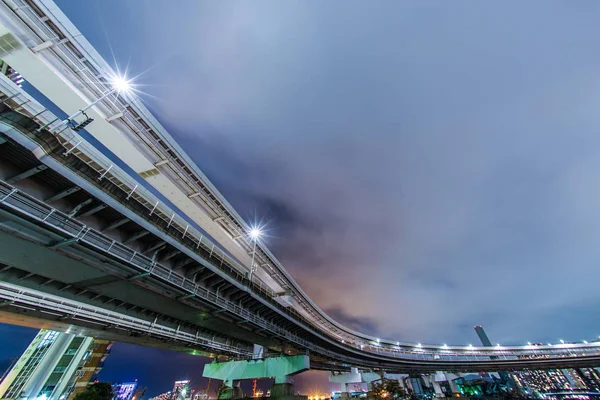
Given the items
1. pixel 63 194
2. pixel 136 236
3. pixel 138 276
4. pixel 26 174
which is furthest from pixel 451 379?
pixel 26 174

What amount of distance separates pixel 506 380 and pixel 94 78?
15737 cm

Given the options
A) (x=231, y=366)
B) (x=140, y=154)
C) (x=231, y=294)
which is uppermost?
(x=140, y=154)

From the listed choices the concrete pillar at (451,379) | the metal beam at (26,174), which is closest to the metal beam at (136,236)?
the metal beam at (26,174)

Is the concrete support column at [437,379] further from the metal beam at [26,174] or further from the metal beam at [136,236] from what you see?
the metal beam at [26,174]

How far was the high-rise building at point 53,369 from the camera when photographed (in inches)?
1676

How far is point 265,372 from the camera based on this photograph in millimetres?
27234

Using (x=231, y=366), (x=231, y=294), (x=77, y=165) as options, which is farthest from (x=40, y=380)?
(x=77, y=165)

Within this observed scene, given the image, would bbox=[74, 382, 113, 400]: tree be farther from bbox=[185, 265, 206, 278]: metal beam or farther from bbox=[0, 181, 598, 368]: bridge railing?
bbox=[185, 265, 206, 278]: metal beam

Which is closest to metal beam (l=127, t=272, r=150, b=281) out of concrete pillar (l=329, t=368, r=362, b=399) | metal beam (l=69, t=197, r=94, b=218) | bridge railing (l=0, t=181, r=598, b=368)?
bridge railing (l=0, t=181, r=598, b=368)

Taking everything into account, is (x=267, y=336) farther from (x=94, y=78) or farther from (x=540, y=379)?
(x=540, y=379)

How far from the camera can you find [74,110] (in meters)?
12.8

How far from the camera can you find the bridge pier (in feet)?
85.4

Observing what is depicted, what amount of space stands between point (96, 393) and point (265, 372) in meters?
17.6

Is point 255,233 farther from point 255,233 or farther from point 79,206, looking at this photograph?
point 79,206
